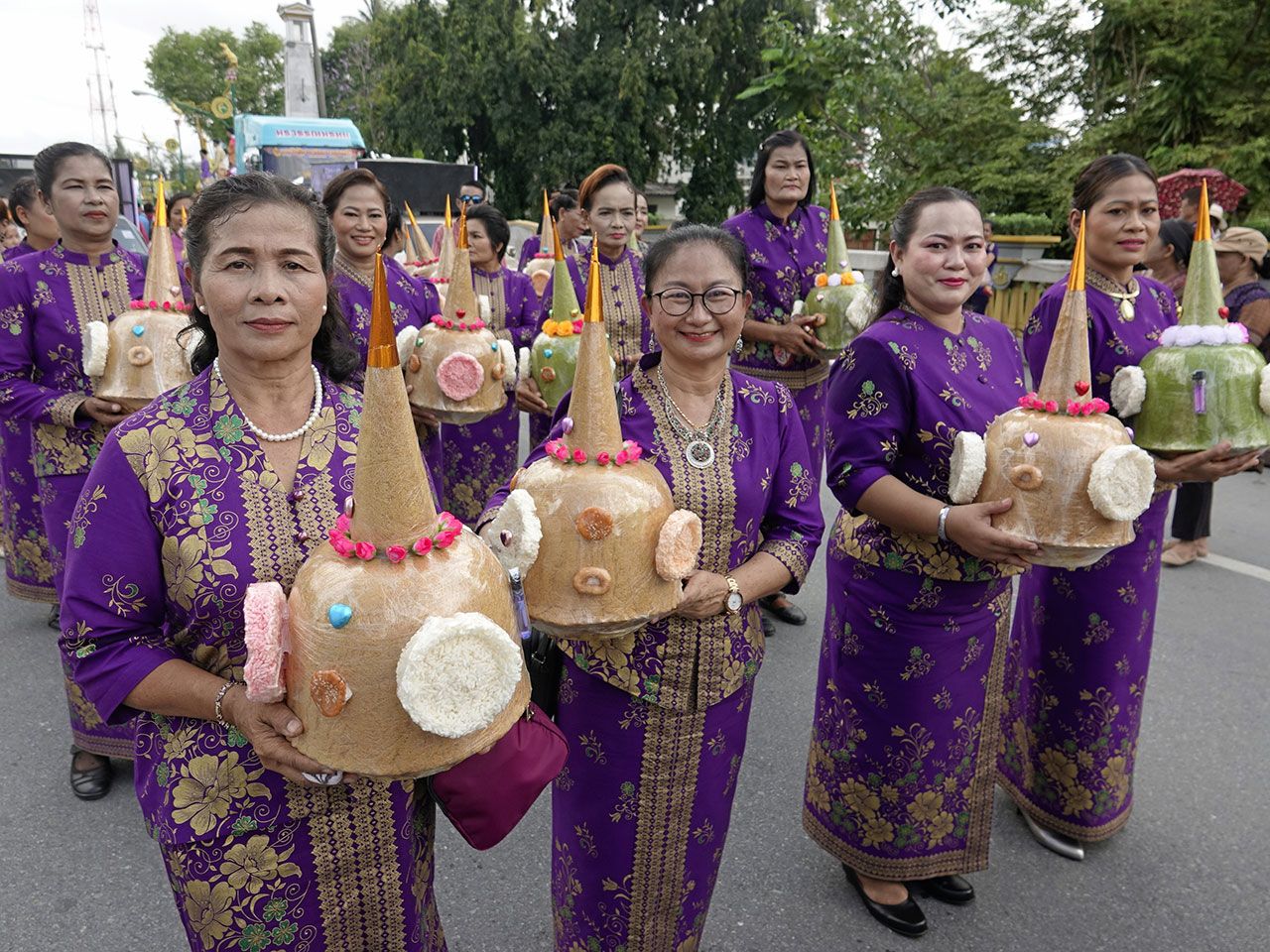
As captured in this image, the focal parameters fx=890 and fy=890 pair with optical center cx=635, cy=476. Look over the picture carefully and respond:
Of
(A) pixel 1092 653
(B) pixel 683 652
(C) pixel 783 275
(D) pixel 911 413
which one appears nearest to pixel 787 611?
(C) pixel 783 275

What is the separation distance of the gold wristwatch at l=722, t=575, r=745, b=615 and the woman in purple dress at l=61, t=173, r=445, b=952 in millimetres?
714

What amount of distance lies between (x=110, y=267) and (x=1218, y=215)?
18.0 feet

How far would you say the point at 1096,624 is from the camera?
2670mm

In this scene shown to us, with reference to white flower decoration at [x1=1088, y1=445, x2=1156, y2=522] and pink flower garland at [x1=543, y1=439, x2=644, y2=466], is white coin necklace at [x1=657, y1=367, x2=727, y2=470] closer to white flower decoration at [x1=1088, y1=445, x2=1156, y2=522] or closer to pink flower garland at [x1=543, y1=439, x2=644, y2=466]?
pink flower garland at [x1=543, y1=439, x2=644, y2=466]

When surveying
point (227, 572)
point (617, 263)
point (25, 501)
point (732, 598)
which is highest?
point (617, 263)

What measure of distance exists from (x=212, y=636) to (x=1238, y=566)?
18.7ft

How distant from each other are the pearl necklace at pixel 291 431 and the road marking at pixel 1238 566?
5.40 metres

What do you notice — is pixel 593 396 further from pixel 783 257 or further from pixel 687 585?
pixel 783 257

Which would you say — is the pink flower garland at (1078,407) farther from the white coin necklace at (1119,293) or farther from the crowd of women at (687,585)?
the white coin necklace at (1119,293)

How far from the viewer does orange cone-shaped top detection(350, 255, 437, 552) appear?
3.70ft

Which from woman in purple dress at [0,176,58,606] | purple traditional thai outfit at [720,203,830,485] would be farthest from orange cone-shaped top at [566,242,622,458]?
woman in purple dress at [0,176,58,606]

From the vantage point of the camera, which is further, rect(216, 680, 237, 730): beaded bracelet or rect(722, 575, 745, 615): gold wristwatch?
rect(722, 575, 745, 615): gold wristwatch

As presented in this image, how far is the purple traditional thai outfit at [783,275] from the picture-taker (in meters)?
4.15

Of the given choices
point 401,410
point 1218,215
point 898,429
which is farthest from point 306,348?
point 1218,215
